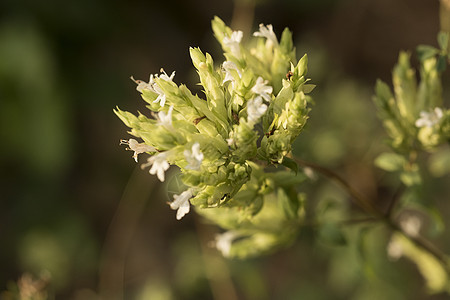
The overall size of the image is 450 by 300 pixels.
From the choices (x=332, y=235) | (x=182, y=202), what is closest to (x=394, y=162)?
(x=332, y=235)

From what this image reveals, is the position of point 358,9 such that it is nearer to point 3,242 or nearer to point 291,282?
point 291,282

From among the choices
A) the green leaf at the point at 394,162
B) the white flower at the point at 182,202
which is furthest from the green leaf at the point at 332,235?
the white flower at the point at 182,202

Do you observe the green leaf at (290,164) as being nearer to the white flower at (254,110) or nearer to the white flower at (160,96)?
the white flower at (254,110)

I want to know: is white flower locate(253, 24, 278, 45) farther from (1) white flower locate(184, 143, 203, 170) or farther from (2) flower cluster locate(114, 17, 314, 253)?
(1) white flower locate(184, 143, 203, 170)

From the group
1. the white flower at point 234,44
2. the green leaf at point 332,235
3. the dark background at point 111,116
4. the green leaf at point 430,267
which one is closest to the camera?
the white flower at point 234,44

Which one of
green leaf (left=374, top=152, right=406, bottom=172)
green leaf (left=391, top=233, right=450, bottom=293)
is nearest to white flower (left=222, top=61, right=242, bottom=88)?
green leaf (left=374, top=152, right=406, bottom=172)

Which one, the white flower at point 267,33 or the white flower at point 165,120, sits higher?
the white flower at point 267,33

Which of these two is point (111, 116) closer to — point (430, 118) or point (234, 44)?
point (234, 44)
